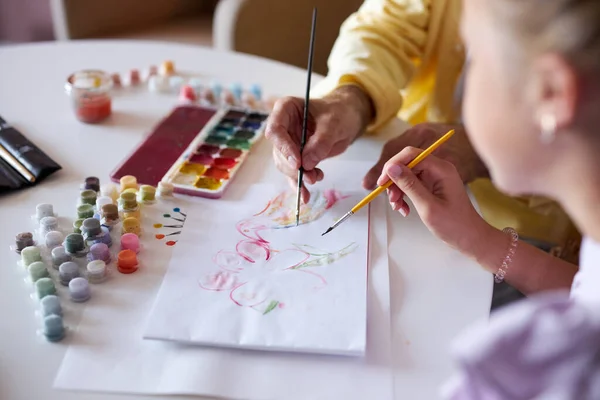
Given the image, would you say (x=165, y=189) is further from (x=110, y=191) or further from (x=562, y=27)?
(x=562, y=27)

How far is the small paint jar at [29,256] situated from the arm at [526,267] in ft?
1.68

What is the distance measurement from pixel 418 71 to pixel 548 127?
0.81 metres

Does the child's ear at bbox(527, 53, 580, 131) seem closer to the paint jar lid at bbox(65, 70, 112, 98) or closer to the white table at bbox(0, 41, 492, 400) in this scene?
the white table at bbox(0, 41, 492, 400)

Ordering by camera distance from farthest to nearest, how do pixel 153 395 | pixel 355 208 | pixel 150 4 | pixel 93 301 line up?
pixel 150 4 → pixel 355 208 → pixel 93 301 → pixel 153 395

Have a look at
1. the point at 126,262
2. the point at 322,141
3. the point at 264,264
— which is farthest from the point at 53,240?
the point at 322,141

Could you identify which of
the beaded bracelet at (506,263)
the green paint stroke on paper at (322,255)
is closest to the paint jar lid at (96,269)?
the green paint stroke on paper at (322,255)

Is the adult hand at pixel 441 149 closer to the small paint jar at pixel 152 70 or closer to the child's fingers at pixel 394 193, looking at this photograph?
the child's fingers at pixel 394 193

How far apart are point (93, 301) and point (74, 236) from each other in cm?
9

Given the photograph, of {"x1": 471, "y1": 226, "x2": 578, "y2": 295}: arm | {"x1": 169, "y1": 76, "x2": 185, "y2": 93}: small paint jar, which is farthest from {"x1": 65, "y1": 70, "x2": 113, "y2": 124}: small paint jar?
{"x1": 471, "y1": 226, "x2": 578, "y2": 295}: arm

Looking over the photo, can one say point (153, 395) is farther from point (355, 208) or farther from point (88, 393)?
point (355, 208)

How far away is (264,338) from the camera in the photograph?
66 centimetres

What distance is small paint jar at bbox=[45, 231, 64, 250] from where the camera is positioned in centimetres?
77

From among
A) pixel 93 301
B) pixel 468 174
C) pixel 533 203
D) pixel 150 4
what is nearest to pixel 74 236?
pixel 93 301

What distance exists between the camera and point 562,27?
439 millimetres
